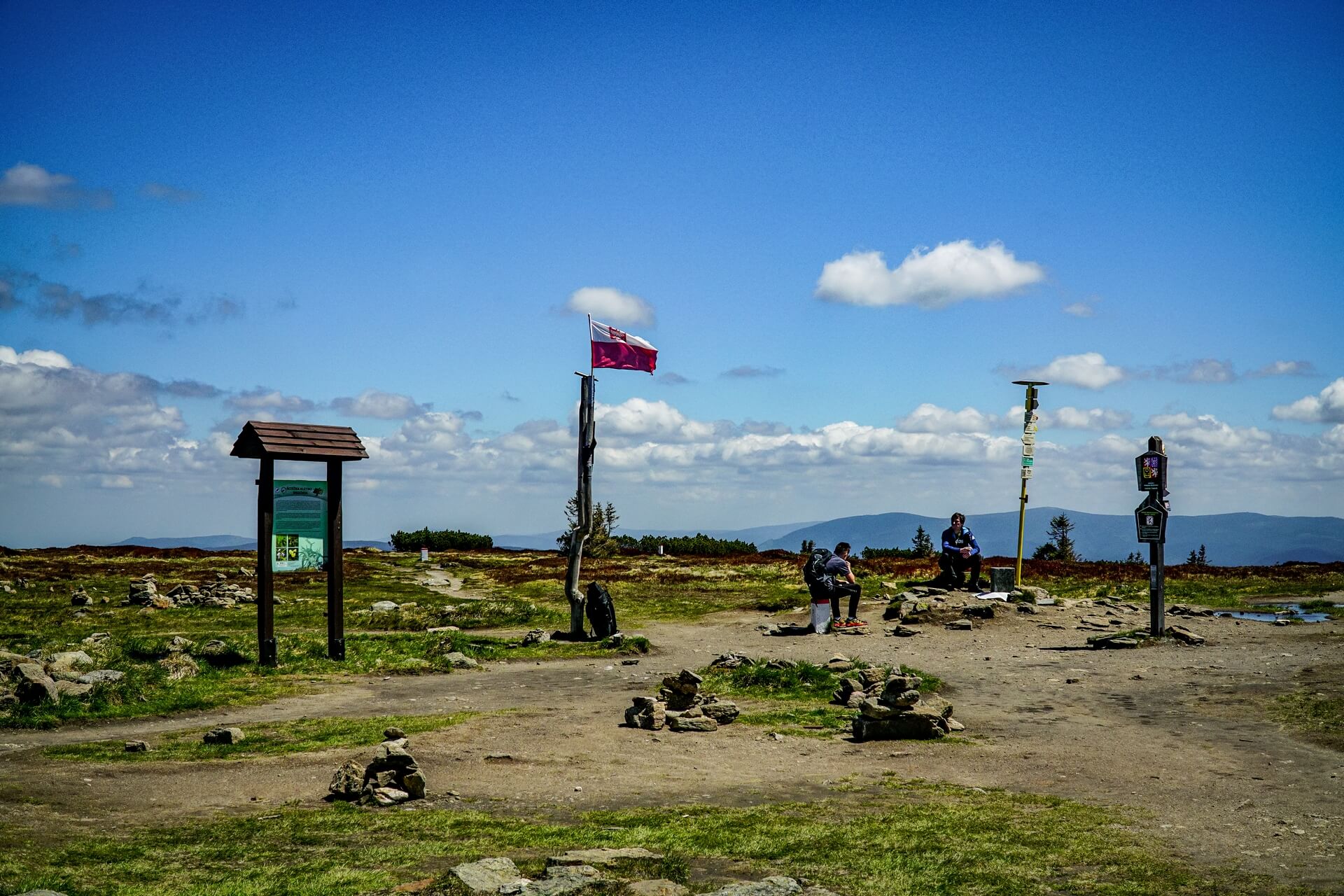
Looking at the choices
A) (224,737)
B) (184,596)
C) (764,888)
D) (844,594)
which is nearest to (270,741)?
(224,737)

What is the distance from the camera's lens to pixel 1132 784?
1094cm

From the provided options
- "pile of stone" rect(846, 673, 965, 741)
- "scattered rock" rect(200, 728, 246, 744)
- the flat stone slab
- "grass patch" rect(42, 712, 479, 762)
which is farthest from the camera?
"pile of stone" rect(846, 673, 965, 741)

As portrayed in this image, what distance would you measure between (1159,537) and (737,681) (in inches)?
427

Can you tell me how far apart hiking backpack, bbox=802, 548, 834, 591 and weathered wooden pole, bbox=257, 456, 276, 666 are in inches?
475

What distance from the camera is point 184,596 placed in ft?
115

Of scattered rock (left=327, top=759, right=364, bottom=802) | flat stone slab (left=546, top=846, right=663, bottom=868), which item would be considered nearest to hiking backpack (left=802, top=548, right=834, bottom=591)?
scattered rock (left=327, top=759, right=364, bottom=802)

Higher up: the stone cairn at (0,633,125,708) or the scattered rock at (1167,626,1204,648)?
the scattered rock at (1167,626,1204,648)

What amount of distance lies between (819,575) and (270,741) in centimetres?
1519

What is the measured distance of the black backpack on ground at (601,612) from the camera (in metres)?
24.2

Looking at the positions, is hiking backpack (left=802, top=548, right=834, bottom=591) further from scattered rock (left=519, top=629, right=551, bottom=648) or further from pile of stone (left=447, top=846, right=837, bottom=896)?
pile of stone (left=447, top=846, right=837, bottom=896)

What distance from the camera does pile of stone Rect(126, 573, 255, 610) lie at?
33844mm

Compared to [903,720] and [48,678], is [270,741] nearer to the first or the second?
[48,678]

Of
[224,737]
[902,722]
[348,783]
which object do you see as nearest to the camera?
[348,783]

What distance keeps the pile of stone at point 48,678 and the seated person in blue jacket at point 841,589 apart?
51.4 feet
